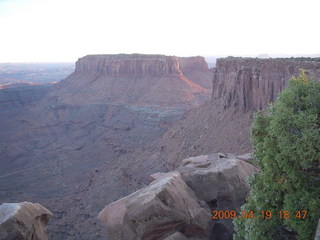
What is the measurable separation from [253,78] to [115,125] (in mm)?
36267

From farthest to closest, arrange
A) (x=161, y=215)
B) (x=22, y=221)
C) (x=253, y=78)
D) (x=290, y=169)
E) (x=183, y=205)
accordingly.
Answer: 1. (x=253, y=78)
2. (x=22, y=221)
3. (x=183, y=205)
4. (x=161, y=215)
5. (x=290, y=169)

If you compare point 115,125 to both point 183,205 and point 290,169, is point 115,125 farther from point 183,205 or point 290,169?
point 290,169

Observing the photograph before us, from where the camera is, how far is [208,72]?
301 ft

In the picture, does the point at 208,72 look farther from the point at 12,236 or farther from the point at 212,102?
the point at 12,236

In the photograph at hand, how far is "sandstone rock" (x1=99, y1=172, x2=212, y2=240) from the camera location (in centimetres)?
1298

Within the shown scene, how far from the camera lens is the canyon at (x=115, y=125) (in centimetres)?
3148

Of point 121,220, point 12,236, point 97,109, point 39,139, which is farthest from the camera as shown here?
point 97,109

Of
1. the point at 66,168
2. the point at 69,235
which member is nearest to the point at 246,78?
the point at 69,235

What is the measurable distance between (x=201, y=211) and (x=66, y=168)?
130 ft

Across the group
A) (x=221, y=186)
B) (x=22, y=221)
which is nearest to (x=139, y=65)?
(x=221, y=186)

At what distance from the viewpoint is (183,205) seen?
1377 cm

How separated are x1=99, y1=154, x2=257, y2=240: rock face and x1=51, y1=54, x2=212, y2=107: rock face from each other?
159ft

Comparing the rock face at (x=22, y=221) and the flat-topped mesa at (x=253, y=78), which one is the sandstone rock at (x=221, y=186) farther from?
the flat-topped mesa at (x=253, y=78)

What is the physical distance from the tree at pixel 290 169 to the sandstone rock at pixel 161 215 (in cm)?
363
